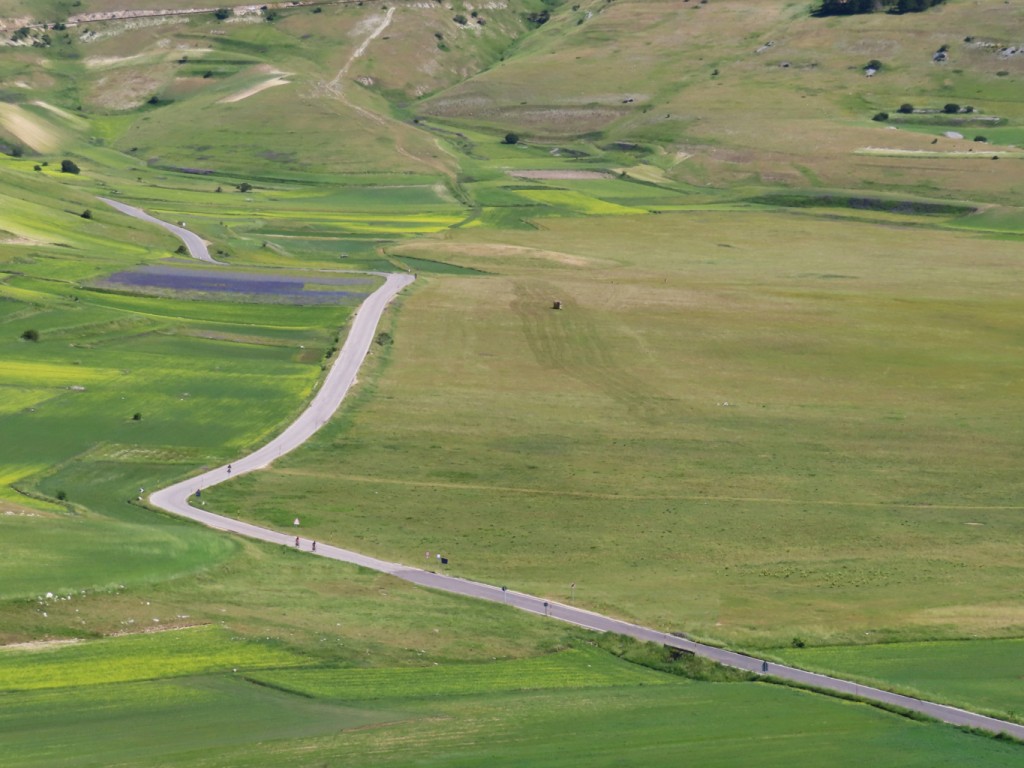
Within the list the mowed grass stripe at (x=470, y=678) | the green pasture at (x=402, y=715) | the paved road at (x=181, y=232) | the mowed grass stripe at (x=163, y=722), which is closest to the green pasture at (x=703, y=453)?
the mowed grass stripe at (x=470, y=678)

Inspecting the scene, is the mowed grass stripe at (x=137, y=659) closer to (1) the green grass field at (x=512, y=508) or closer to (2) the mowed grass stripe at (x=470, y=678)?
(1) the green grass field at (x=512, y=508)

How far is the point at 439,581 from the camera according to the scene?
64.9m

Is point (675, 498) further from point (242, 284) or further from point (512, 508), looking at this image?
point (242, 284)

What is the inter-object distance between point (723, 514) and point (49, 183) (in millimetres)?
124378

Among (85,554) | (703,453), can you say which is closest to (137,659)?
(85,554)

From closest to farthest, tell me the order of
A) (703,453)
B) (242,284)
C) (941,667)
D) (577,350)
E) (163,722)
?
(163,722), (941,667), (703,453), (577,350), (242,284)

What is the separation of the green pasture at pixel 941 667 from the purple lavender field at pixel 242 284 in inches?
3102

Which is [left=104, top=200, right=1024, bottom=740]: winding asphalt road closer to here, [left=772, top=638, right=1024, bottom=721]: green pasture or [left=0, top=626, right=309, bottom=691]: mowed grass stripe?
[left=772, top=638, right=1024, bottom=721]: green pasture

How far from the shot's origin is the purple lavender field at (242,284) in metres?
128

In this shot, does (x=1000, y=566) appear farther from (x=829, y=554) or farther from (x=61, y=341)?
(x=61, y=341)

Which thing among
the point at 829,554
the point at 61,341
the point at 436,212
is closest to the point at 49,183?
the point at 436,212

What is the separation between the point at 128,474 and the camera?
78812 millimetres

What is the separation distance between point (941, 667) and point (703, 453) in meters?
31.2

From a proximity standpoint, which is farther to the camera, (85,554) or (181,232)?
(181,232)
